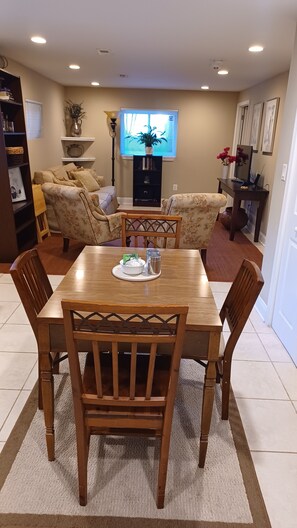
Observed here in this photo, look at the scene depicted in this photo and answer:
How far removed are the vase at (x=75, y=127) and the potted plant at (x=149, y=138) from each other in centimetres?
106

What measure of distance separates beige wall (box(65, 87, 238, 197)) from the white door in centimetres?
507

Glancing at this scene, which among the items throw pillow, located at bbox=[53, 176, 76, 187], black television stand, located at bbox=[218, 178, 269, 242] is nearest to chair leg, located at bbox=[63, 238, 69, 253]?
throw pillow, located at bbox=[53, 176, 76, 187]

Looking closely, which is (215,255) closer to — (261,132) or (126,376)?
(261,132)

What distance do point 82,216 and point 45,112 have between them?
2.87 metres

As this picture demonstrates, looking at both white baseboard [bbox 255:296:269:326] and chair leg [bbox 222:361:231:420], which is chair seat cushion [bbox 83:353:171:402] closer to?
chair leg [bbox 222:361:231:420]

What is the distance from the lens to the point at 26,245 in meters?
4.52

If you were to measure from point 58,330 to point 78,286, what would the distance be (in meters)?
0.30

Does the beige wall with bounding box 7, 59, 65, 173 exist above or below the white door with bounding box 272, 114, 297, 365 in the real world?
above

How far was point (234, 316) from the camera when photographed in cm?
175

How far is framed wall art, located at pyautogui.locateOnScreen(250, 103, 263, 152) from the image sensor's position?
17.8ft

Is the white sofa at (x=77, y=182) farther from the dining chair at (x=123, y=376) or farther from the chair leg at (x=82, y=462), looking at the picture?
the chair leg at (x=82, y=462)

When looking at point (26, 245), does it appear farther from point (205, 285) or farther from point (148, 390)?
point (148, 390)

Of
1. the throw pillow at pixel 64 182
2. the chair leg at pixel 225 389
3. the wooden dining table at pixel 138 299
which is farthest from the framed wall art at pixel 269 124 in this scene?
the chair leg at pixel 225 389

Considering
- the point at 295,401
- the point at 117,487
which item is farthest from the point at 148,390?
the point at 295,401
